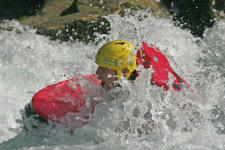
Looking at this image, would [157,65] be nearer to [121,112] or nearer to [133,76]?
[133,76]

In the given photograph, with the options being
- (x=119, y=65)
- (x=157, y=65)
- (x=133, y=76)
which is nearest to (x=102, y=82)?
A: (x=119, y=65)

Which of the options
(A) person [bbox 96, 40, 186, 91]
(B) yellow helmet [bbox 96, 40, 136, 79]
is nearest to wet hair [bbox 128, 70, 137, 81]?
(A) person [bbox 96, 40, 186, 91]

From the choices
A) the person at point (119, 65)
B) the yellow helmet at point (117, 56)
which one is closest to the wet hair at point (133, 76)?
the person at point (119, 65)

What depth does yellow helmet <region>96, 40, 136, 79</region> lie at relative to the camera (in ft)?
12.0

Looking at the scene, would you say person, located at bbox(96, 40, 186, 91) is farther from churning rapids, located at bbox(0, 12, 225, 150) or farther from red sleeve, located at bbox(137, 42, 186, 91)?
churning rapids, located at bbox(0, 12, 225, 150)

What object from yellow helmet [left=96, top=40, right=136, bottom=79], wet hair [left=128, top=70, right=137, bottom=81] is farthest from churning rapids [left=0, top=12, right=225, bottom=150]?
yellow helmet [left=96, top=40, right=136, bottom=79]

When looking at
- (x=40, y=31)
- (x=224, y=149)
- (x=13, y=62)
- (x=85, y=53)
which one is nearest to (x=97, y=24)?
(x=85, y=53)

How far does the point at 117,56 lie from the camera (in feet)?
12.0

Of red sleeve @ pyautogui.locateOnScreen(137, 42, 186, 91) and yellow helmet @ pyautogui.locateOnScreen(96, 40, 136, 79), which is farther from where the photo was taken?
red sleeve @ pyautogui.locateOnScreen(137, 42, 186, 91)

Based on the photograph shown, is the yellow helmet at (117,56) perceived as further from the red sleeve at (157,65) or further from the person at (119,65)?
the red sleeve at (157,65)

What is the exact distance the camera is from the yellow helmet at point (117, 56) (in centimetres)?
366

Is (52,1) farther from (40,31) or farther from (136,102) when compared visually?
(136,102)

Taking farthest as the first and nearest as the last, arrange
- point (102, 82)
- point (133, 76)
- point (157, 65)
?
point (157, 65)
point (133, 76)
point (102, 82)

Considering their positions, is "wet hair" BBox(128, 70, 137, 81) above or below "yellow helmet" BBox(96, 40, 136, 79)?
below
